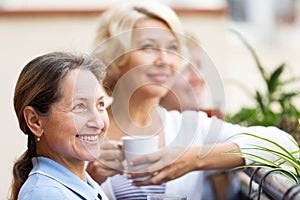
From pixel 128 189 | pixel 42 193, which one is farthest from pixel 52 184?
pixel 128 189

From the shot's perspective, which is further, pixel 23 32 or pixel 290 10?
pixel 290 10

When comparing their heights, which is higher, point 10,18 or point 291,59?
point 10,18

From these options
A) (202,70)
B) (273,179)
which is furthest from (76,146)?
(202,70)

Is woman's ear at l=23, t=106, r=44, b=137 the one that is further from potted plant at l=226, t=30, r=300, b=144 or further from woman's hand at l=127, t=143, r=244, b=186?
potted plant at l=226, t=30, r=300, b=144

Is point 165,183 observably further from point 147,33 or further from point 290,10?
point 290,10

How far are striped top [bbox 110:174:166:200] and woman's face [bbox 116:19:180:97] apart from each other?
10.8 inches

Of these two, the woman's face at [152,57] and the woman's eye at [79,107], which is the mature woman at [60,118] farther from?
the woman's face at [152,57]

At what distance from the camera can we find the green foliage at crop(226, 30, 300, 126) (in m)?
2.53

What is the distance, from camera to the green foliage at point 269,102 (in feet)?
8.29

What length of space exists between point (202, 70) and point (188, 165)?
479 millimetres

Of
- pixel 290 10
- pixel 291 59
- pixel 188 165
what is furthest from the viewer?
pixel 290 10

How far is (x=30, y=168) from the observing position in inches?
68.0

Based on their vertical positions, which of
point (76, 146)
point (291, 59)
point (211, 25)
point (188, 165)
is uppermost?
point (76, 146)

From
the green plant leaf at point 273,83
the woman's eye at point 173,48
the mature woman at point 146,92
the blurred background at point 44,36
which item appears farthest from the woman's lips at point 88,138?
the blurred background at point 44,36
